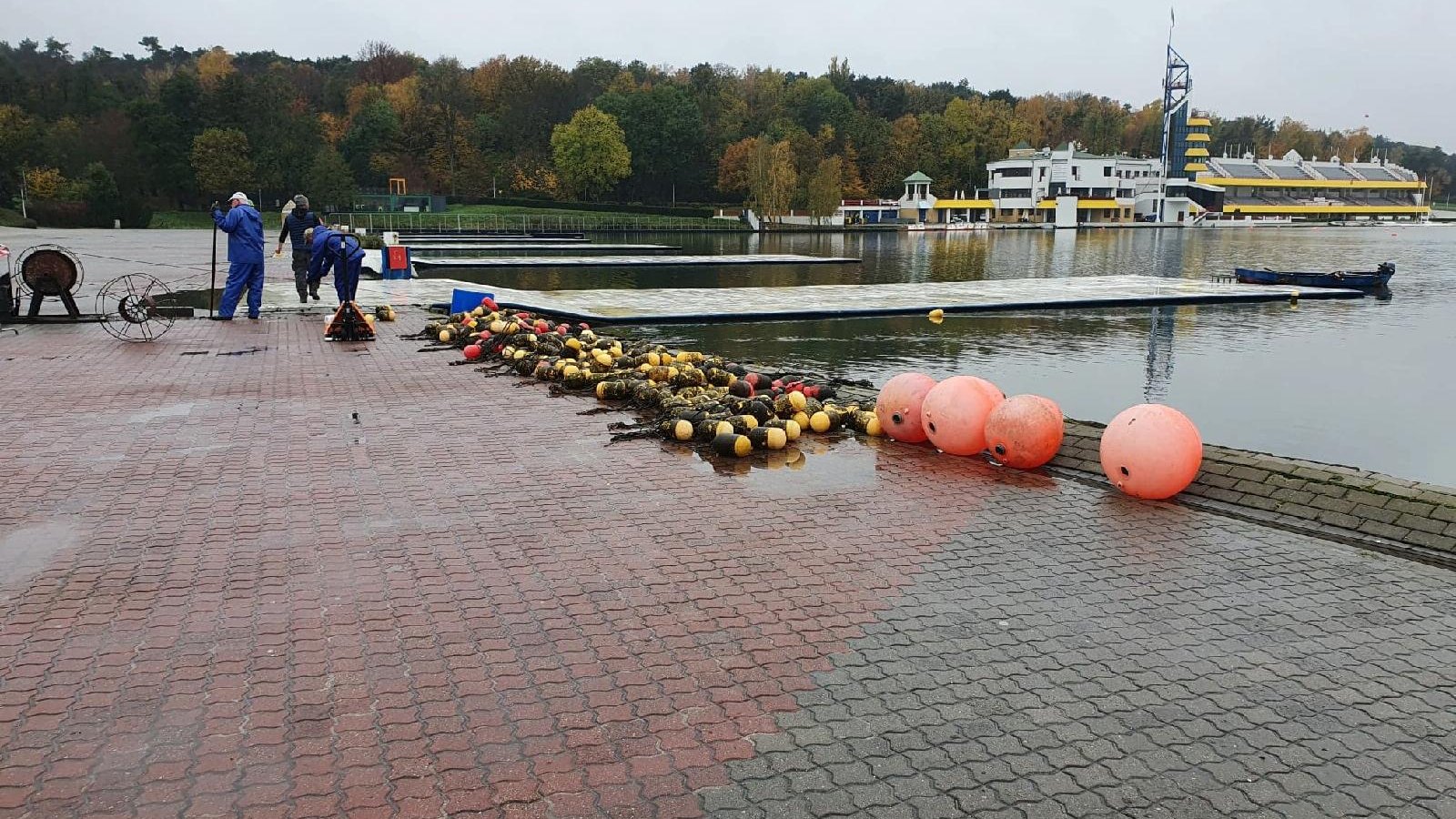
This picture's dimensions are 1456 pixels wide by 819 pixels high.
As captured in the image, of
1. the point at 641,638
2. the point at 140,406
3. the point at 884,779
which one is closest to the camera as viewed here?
the point at 884,779

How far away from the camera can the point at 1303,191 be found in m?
130

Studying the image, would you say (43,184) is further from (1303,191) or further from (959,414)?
(1303,191)

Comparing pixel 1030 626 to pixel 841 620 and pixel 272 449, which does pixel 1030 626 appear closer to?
pixel 841 620

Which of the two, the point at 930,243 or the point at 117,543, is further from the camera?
the point at 930,243

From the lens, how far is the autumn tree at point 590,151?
294 ft

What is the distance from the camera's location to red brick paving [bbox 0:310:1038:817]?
3.71 m

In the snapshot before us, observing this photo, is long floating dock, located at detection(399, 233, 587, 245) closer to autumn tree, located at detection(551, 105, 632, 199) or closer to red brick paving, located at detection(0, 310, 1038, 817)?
autumn tree, located at detection(551, 105, 632, 199)

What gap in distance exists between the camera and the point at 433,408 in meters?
10.3

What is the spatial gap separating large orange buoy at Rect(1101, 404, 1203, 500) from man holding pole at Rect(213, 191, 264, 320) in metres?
13.8

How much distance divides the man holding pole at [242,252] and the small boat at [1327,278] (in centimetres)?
2464

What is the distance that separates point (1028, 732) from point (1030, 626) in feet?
3.58

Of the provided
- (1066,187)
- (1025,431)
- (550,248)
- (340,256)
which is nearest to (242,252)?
(340,256)

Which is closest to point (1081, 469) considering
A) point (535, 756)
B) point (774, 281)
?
point (535, 756)

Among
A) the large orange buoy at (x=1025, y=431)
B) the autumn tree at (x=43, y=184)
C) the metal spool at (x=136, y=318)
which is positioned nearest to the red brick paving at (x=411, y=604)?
the large orange buoy at (x=1025, y=431)
